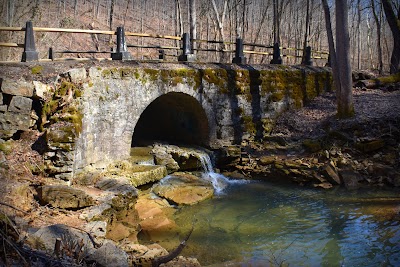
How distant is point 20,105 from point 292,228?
6.46 metres

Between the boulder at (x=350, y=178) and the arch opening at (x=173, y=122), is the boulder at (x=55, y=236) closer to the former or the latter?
the arch opening at (x=173, y=122)

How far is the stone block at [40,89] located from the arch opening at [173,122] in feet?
13.0

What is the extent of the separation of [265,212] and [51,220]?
15.2ft

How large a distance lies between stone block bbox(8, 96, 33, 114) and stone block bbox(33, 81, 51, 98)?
248 mm

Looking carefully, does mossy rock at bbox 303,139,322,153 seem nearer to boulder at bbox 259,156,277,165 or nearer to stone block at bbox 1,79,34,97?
boulder at bbox 259,156,277,165

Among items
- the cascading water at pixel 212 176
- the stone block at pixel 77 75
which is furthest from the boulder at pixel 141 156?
the stone block at pixel 77 75

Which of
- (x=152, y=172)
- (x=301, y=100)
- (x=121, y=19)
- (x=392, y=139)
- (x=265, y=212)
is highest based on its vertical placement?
(x=121, y=19)

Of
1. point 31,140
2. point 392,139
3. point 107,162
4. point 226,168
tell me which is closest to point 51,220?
point 31,140

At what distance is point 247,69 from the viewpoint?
42.6ft

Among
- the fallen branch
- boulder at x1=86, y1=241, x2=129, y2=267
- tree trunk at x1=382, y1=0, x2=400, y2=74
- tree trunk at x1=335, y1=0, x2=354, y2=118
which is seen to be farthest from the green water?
tree trunk at x1=382, y1=0, x2=400, y2=74

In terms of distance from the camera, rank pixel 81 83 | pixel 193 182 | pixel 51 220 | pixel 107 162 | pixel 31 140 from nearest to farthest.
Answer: pixel 51 220, pixel 31 140, pixel 81 83, pixel 107 162, pixel 193 182

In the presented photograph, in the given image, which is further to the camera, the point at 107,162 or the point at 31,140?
the point at 107,162

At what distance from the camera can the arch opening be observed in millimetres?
12082

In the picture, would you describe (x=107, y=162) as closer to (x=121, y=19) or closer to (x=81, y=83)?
(x=81, y=83)
